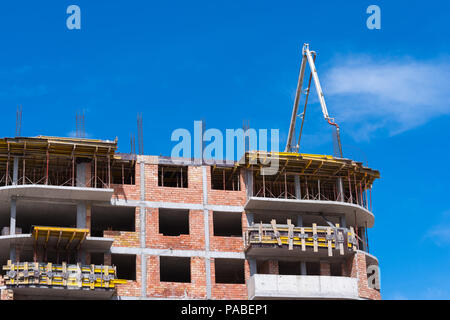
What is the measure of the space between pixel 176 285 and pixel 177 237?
3.62 metres

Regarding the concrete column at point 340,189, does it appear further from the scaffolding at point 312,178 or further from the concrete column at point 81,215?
the concrete column at point 81,215

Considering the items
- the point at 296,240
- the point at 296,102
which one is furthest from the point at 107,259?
the point at 296,102

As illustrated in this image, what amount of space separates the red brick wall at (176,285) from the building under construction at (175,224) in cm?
7

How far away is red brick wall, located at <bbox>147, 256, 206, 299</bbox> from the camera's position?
61.1 metres

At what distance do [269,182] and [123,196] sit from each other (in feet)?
38.0

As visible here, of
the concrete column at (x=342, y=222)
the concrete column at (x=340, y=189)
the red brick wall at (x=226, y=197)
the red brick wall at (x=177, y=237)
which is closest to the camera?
the red brick wall at (x=177, y=237)

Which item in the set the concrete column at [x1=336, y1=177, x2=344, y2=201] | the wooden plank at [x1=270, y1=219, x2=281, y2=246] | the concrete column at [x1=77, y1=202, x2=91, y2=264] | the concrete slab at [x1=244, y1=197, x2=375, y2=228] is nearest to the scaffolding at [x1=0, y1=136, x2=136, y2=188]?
the concrete column at [x1=77, y1=202, x2=91, y2=264]

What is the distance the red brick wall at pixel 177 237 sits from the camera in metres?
62.6

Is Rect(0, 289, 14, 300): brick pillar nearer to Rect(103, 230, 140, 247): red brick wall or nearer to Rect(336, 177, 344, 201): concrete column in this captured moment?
Rect(103, 230, 140, 247): red brick wall

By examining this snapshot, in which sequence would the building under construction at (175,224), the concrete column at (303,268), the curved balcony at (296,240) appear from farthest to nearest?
the concrete column at (303,268), the curved balcony at (296,240), the building under construction at (175,224)

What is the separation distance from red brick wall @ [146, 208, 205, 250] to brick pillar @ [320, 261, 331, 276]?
908 cm

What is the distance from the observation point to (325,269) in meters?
65.1

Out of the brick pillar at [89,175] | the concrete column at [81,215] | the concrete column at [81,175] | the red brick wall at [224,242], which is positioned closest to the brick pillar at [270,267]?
the red brick wall at [224,242]

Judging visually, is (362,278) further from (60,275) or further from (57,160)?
(57,160)
